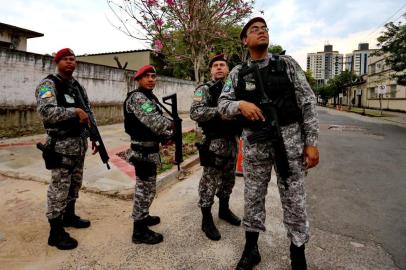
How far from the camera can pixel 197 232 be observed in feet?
10.0

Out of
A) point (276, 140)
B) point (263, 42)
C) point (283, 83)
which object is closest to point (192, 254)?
point (276, 140)

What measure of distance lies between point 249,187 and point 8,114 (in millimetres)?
7636

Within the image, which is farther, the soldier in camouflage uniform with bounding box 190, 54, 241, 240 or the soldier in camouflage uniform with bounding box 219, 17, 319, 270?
the soldier in camouflage uniform with bounding box 190, 54, 241, 240

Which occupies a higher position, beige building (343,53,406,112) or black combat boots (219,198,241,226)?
beige building (343,53,406,112)

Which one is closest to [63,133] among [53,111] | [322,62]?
[53,111]

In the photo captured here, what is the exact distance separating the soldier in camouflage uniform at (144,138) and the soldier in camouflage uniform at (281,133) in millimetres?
723

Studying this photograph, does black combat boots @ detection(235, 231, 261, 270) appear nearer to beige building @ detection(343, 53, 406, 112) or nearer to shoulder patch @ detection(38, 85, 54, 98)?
shoulder patch @ detection(38, 85, 54, 98)

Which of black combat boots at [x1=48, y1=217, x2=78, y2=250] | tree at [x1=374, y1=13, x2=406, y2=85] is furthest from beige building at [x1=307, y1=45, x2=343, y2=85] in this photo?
black combat boots at [x1=48, y1=217, x2=78, y2=250]

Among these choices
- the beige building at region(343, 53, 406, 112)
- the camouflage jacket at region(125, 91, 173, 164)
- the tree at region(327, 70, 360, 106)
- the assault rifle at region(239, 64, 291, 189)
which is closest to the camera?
the assault rifle at region(239, 64, 291, 189)

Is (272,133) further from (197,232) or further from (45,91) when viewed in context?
(45,91)

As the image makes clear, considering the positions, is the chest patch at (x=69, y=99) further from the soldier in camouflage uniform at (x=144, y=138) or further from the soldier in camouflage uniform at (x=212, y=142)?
the soldier in camouflage uniform at (x=212, y=142)

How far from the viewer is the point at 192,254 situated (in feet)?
8.63

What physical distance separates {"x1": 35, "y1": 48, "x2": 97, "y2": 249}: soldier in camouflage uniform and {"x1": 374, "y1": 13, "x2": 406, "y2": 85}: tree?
1498 cm

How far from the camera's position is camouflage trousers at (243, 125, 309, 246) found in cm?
229
